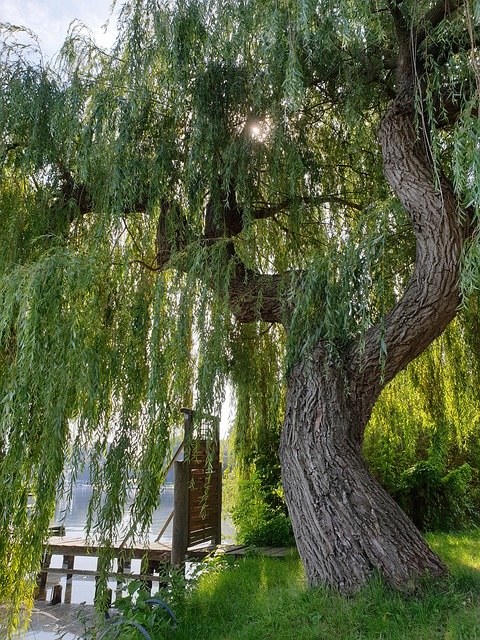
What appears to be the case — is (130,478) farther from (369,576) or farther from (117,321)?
(369,576)

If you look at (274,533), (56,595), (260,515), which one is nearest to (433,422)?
(274,533)

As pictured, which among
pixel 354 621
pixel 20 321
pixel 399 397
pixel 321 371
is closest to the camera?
pixel 354 621

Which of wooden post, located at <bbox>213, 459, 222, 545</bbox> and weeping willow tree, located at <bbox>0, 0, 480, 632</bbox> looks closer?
weeping willow tree, located at <bbox>0, 0, 480, 632</bbox>

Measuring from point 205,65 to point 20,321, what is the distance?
2.16m

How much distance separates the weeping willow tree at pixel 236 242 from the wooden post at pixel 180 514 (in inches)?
60.9

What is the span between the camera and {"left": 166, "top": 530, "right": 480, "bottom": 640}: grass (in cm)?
281

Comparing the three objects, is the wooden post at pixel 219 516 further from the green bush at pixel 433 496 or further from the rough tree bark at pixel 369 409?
the rough tree bark at pixel 369 409

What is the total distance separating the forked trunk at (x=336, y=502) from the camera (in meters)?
3.26

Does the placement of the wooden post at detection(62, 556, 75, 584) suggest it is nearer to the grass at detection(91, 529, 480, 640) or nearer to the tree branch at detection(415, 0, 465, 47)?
the grass at detection(91, 529, 480, 640)

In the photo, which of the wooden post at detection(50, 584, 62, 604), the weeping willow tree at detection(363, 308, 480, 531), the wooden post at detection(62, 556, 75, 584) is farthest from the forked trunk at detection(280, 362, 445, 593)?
the wooden post at detection(50, 584, 62, 604)

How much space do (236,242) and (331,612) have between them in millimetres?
2449

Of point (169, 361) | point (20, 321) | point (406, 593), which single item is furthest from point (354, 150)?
point (406, 593)

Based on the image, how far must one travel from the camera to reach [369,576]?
125 inches

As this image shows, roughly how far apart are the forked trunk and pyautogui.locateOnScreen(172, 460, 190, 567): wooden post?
2.31m
